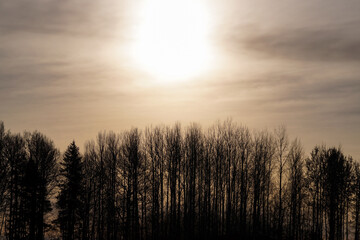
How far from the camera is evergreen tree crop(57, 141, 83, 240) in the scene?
60000 millimetres

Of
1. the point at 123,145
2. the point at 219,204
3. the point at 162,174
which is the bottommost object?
the point at 219,204

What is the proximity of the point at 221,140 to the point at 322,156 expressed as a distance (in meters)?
19.0

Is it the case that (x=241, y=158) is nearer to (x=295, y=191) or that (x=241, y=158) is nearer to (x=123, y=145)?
(x=295, y=191)

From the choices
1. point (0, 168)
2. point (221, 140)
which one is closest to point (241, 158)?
point (221, 140)

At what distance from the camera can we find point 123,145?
67625 millimetres

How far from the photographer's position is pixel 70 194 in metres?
60.8

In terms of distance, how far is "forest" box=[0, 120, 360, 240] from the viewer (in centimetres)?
5981

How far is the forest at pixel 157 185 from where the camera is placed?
59.8 metres

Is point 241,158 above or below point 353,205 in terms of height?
above

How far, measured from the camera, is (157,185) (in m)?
67.2

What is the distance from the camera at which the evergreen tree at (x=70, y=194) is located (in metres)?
60.0

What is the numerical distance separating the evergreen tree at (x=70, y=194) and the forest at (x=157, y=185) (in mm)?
154

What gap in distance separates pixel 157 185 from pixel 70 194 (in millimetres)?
14676

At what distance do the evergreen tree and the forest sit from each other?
6.1 inches
